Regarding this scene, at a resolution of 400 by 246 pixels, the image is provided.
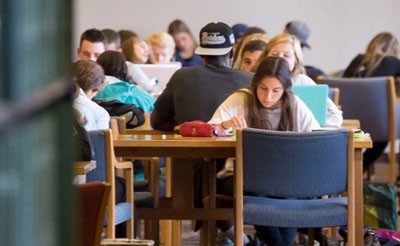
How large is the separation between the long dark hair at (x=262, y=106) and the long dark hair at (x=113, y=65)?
69.9 inches

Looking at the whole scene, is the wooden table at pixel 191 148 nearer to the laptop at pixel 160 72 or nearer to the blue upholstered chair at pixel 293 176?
the blue upholstered chair at pixel 293 176

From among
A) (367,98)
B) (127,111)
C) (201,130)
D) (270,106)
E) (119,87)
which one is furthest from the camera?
(367,98)

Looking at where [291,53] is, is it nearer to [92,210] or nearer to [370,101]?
[370,101]

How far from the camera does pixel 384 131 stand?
7.64m

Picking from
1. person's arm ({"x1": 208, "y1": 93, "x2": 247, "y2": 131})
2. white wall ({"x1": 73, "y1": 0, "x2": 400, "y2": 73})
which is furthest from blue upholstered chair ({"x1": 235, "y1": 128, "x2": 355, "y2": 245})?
white wall ({"x1": 73, "y1": 0, "x2": 400, "y2": 73})

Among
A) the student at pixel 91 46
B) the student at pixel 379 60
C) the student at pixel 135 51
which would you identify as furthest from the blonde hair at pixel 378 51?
the student at pixel 91 46

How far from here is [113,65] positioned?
20.5ft

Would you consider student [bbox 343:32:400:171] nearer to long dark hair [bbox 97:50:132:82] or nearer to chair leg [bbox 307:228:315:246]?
long dark hair [bbox 97:50:132:82]

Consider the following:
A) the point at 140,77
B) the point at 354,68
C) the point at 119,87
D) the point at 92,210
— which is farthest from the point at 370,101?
the point at 92,210

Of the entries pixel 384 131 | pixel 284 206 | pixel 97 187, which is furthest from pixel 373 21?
pixel 97 187

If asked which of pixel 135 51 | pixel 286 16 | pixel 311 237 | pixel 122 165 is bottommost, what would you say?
pixel 311 237

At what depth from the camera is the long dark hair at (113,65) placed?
625 centimetres

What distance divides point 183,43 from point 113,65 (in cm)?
383

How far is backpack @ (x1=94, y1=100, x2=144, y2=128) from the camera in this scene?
555cm
